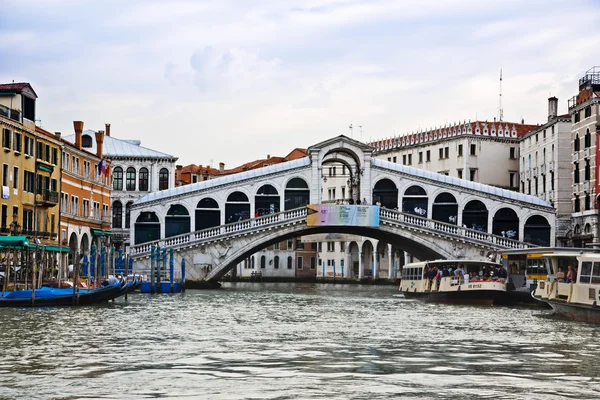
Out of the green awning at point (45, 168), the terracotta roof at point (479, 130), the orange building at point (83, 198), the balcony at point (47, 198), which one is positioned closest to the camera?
the balcony at point (47, 198)

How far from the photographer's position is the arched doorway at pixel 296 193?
55.0 meters

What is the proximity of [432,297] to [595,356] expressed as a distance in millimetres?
21533

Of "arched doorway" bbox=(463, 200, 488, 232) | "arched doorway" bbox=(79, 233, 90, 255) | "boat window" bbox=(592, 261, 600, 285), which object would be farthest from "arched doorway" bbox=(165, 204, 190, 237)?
"boat window" bbox=(592, 261, 600, 285)

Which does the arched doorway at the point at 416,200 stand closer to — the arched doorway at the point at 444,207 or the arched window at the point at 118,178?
the arched doorway at the point at 444,207

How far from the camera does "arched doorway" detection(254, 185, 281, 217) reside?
54938 millimetres

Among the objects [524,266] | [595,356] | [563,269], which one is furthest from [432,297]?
[595,356]

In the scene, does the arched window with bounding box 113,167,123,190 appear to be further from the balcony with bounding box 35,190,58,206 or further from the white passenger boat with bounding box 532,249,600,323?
the white passenger boat with bounding box 532,249,600,323

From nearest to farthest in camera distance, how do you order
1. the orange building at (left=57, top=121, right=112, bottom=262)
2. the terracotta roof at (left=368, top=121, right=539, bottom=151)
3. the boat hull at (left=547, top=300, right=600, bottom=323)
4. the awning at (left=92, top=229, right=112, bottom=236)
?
the boat hull at (left=547, top=300, right=600, bottom=323) < the orange building at (left=57, top=121, right=112, bottom=262) < the awning at (left=92, top=229, right=112, bottom=236) < the terracotta roof at (left=368, top=121, right=539, bottom=151)

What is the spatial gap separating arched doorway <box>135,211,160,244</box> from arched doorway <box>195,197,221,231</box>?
76.4 inches

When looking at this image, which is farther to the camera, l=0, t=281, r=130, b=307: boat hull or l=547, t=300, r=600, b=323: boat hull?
l=0, t=281, r=130, b=307: boat hull

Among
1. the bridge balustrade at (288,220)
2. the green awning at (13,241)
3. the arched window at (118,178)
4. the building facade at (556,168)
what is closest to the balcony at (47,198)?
the bridge balustrade at (288,220)

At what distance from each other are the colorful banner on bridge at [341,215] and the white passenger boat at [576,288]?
20579 millimetres

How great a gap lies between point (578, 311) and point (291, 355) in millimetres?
11733

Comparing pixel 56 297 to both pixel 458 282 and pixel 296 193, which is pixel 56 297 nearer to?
pixel 458 282
